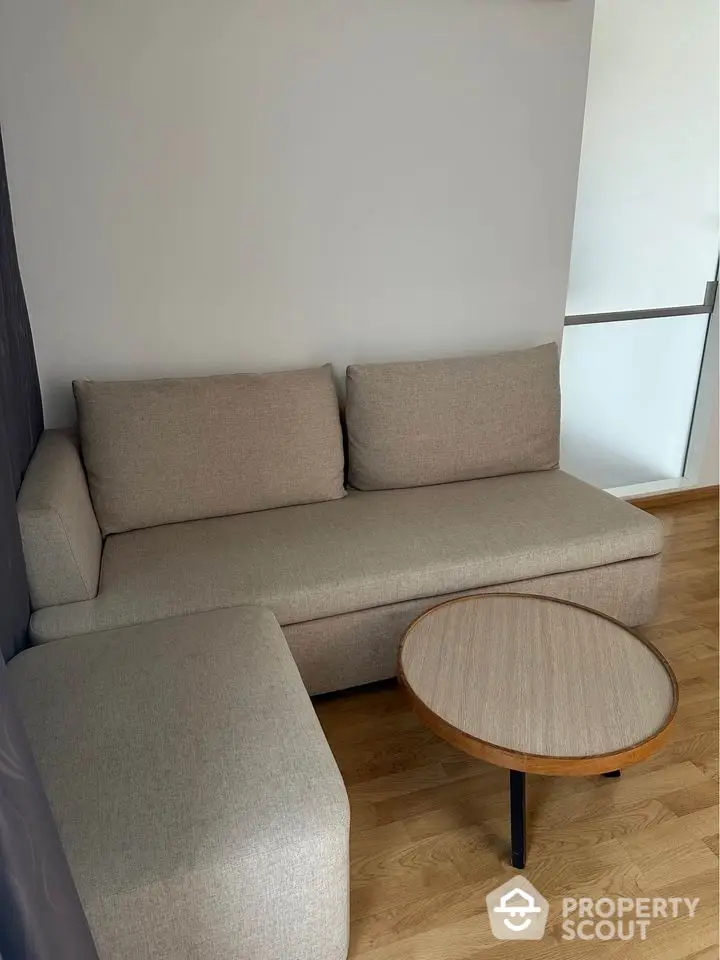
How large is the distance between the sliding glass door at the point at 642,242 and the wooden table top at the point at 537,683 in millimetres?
1499

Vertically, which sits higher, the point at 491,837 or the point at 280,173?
the point at 280,173

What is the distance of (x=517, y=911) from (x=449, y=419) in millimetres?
1401

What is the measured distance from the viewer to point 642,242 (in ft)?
9.44

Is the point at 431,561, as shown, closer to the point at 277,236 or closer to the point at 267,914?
the point at 267,914

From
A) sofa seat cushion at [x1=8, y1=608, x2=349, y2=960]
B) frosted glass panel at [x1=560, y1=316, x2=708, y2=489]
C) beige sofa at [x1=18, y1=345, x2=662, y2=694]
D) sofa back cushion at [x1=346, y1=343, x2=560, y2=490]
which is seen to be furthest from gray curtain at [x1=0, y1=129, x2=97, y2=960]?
frosted glass panel at [x1=560, y1=316, x2=708, y2=489]

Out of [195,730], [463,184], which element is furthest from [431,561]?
[463,184]

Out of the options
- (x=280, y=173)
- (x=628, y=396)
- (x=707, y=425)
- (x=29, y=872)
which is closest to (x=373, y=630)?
(x=29, y=872)

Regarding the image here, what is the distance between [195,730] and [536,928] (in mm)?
746

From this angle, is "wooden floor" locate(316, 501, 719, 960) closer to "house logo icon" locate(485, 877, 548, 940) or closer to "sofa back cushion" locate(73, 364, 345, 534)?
"house logo icon" locate(485, 877, 548, 940)

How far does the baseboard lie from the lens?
3189 mm

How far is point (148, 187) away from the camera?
85.0 inches
